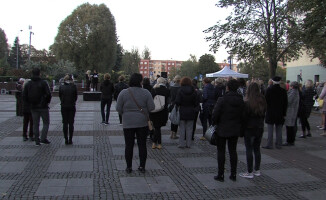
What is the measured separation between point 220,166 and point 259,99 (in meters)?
1.37

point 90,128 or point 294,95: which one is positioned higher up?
point 294,95

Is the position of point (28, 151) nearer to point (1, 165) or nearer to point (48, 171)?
point (1, 165)

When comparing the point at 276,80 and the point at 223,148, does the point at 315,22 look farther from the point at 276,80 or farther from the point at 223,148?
the point at 223,148

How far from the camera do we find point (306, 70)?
47.5 metres

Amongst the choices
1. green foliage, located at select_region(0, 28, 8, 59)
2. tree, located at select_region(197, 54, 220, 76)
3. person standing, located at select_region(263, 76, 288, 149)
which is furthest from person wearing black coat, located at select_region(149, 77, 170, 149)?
green foliage, located at select_region(0, 28, 8, 59)

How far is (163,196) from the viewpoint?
15.6 ft

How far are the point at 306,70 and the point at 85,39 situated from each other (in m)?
34.7

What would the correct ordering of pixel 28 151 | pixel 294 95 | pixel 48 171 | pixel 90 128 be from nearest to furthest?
pixel 48 171 < pixel 28 151 < pixel 294 95 < pixel 90 128

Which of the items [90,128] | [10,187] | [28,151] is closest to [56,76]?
[90,128]

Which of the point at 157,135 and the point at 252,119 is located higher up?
the point at 252,119

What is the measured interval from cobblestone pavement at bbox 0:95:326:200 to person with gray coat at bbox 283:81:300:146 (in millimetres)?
276

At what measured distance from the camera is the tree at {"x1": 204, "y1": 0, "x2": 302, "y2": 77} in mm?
26391

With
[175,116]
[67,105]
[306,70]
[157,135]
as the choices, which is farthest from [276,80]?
[306,70]

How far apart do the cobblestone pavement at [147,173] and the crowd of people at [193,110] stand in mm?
327
